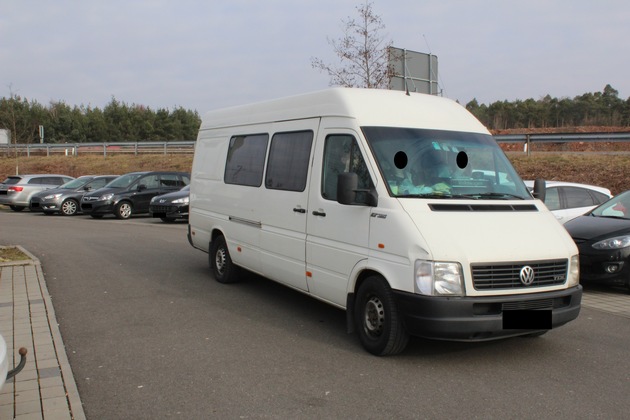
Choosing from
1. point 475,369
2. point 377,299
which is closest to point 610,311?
point 475,369

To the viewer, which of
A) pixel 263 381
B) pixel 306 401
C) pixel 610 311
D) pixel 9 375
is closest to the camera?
pixel 9 375

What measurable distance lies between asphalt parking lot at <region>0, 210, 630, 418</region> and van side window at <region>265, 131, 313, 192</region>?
1.58m

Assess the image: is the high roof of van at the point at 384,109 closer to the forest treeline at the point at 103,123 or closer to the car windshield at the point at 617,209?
the car windshield at the point at 617,209

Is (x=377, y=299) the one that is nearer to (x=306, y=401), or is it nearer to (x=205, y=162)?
(x=306, y=401)

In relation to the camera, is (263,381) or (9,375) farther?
(263,381)

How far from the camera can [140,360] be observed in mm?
5289

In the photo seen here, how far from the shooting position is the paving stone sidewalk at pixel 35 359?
13.7ft

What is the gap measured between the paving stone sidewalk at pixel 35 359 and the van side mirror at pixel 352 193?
8.96 feet

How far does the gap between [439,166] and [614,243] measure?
3973 millimetres

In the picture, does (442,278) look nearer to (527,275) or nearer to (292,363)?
(527,275)

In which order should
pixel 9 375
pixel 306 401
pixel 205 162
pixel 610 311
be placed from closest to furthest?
pixel 9 375 → pixel 306 401 → pixel 610 311 → pixel 205 162

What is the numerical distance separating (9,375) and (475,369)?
3633 millimetres

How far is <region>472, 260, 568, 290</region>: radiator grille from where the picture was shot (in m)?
4.83

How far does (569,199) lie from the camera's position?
11.0 metres
